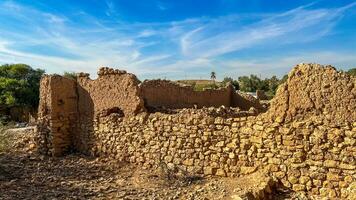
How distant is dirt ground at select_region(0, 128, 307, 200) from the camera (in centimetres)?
753

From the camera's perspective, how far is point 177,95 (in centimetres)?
1475

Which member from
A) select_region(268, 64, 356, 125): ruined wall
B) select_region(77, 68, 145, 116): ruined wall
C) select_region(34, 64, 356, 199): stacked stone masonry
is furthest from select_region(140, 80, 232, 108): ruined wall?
select_region(268, 64, 356, 125): ruined wall

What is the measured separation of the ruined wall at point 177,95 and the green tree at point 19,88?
696 inches

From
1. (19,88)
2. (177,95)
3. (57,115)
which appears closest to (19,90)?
(19,88)

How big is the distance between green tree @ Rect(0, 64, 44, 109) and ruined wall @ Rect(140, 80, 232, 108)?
1768 cm

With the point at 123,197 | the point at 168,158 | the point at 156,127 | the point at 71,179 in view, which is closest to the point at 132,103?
the point at 156,127

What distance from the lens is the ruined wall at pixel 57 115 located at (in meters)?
11.3

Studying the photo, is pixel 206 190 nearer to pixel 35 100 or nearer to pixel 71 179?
pixel 71 179

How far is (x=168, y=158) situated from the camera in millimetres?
9320

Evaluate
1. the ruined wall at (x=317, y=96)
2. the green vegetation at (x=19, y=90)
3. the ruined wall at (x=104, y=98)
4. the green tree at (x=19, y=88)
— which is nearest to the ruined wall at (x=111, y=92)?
the ruined wall at (x=104, y=98)

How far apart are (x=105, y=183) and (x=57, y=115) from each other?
3710 mm

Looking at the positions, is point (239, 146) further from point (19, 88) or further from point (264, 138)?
point (19, 88)

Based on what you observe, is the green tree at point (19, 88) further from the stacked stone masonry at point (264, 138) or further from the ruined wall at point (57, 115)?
the stacked stone masonry at point (264, 138)

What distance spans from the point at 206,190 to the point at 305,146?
78.5 inches
